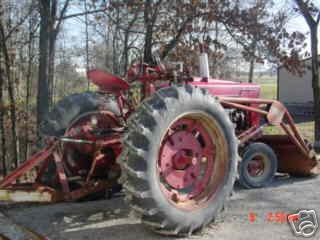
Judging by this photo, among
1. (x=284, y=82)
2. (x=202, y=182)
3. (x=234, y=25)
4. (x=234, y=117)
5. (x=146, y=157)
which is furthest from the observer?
(x=284, y=82)

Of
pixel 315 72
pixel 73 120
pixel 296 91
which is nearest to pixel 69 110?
pixel 73 120

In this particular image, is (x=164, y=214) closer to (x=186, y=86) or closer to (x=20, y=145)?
(x=186, y=86)

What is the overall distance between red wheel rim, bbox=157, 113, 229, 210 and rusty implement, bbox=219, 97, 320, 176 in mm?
1304

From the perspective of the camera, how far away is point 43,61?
10102 millimetres

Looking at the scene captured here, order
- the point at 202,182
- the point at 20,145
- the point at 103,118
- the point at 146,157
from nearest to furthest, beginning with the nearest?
the point at 146,157, the point at 202,182, the point at 103,118, the point at 20,145

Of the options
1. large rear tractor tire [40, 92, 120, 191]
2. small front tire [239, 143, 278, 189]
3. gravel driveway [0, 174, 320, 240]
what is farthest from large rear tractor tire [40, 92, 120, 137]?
small front tire [239, 143, 278, 189]

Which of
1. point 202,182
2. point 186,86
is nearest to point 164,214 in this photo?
point 202,182

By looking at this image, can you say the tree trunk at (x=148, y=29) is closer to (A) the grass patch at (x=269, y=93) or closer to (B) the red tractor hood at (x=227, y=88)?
(B) the red tractor hood at (x=227, y=88)

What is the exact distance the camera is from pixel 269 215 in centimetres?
453

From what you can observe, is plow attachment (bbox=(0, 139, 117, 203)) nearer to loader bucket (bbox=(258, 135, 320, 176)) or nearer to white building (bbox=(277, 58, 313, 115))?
loader bucket (bbox=(258, 135, 320, 176))

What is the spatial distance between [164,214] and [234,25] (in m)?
7.86

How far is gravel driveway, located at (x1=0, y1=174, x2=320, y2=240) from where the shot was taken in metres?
3.90

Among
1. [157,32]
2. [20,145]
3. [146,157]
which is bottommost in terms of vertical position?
[20,145]

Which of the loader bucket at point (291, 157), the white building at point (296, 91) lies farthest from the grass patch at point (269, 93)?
the loader bucket at point (291, 157)
